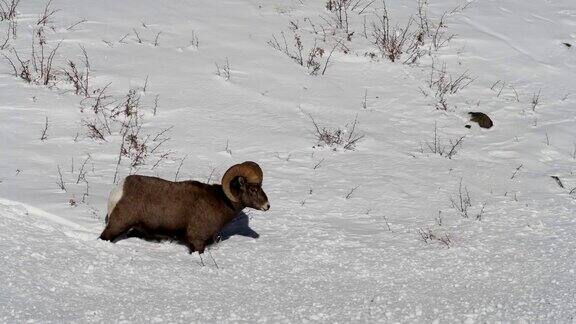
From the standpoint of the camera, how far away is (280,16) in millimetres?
13336

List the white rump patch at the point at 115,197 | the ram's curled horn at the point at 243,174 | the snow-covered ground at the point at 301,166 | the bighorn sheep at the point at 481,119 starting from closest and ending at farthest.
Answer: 1. the snow-covered ground at the point at 301,166
2. the white rump patch at the point at 115,197
3. the ram's curled horn at the point at 243,174
4. the bighorn sheep at the point at 481,119

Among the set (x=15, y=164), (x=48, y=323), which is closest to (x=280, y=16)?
(x=15, y=164)

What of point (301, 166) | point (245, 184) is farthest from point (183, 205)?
point (301, 166)

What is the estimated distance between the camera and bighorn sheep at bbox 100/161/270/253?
6.30m

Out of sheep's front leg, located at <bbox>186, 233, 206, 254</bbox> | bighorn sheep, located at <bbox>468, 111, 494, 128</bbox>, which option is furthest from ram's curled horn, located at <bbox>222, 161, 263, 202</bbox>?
bighorn sheep, located at <bbox>468, 111, 494, 128</bbox>

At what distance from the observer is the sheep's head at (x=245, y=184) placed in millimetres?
6465

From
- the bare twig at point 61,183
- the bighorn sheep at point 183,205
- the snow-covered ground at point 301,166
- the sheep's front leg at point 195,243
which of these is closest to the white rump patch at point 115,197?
the bighorn sheep at point 183,205

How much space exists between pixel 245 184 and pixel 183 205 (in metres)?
0.58

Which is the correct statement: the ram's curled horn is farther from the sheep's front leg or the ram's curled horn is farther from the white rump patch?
the white rump patch

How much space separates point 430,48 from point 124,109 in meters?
5.65

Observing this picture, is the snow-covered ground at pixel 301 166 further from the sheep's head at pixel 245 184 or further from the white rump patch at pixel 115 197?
the sheep's head at pixel 245 184

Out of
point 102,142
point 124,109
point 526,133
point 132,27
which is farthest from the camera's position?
point 132,27

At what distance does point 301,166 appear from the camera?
342 inches

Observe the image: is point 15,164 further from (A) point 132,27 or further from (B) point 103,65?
(A) point 132,27
